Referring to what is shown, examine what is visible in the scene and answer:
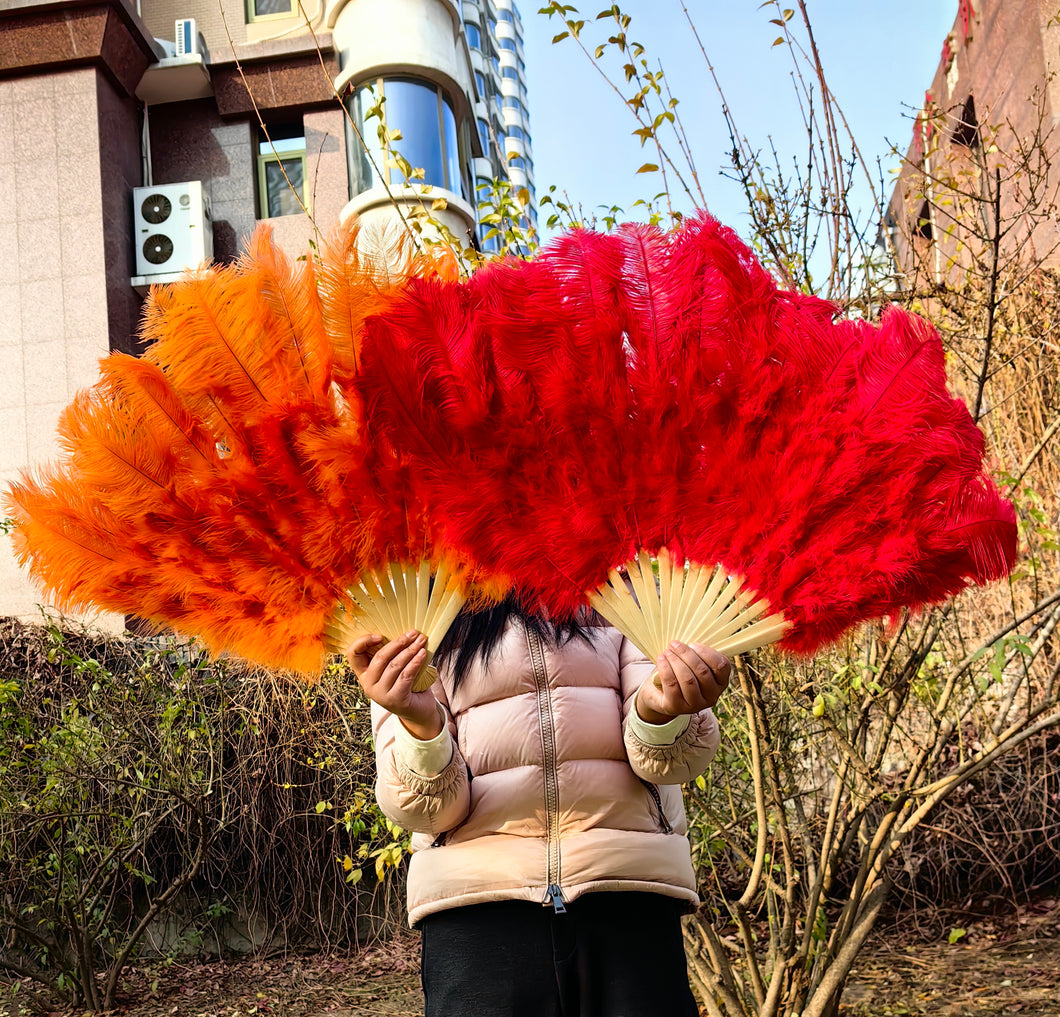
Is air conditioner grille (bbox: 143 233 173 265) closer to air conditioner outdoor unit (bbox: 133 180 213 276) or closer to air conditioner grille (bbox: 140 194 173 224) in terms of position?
air conditioner outdoor unit (bbox: 133 180 213 276)

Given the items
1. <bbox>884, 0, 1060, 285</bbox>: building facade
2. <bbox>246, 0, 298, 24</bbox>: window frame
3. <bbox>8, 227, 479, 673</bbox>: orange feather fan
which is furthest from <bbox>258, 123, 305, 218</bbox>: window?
<bbox>8, 227, 479, 673</bbox>: orange feather fan

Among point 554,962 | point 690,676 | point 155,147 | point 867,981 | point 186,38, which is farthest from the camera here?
point 155,147

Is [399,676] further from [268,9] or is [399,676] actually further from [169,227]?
[268,9]

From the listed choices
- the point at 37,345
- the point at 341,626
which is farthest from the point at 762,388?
the point at 37,345

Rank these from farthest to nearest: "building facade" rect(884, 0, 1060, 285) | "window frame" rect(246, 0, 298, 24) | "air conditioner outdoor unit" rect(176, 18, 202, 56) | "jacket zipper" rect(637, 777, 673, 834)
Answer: "window frame" rect(246, 0, 298, 24)
"air conditioner outdoor unit" rect(176, 18, 202, 56)
"building facade" rect(884, 0, 1060, 285)
"jacket zipper" rect(637, 777, 673, 834)

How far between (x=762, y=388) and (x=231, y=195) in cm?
986

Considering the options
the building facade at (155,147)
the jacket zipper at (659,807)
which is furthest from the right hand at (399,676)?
the building facade at (155,147)

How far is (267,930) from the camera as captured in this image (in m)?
6.03

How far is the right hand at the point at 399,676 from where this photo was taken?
163 cm

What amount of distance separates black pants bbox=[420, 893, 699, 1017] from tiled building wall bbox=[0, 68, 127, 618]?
28.7ft

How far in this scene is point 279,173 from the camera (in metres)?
10.7

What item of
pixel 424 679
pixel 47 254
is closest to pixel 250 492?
pixel 424 679

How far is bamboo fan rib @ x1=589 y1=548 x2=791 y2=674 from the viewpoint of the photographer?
1671 mm

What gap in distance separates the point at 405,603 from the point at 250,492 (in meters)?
0.34
